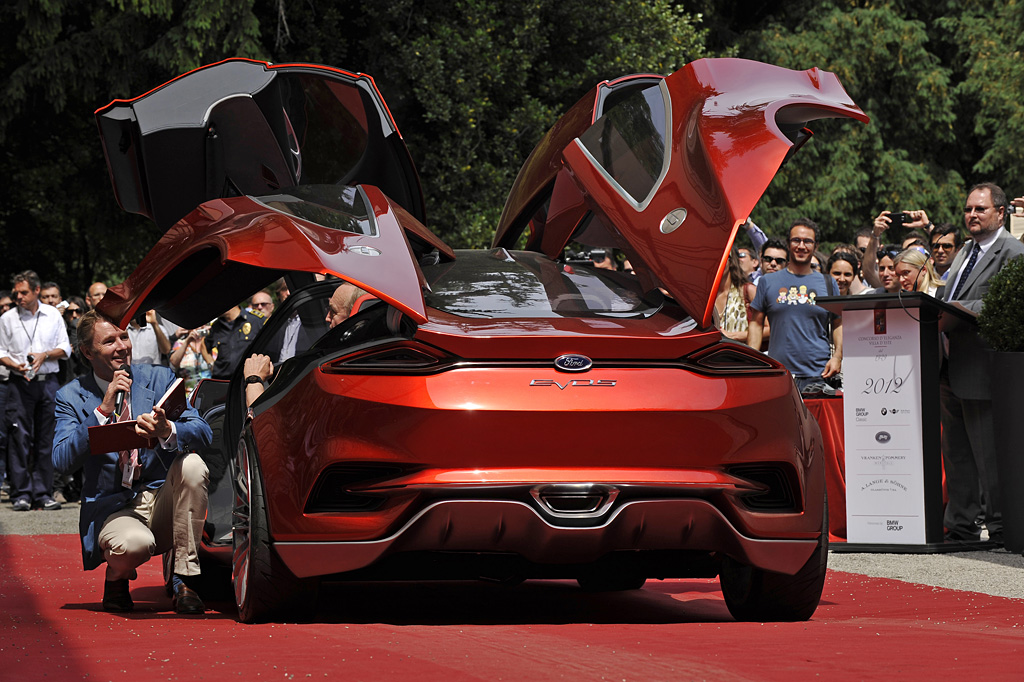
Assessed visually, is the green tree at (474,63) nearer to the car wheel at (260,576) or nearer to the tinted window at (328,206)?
the tinted window at (328,206)

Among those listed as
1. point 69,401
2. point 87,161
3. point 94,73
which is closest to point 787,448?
point 69,401

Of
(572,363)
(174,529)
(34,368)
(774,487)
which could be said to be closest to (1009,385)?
(774,487)

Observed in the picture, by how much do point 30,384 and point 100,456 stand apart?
7.81m

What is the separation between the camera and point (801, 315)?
980cm

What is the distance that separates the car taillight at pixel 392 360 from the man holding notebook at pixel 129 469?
126 cm

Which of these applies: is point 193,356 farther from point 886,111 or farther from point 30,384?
point 886,111

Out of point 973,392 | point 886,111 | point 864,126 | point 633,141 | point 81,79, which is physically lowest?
point 973,392

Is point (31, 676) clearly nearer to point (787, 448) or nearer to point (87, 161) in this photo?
point (787, 448)

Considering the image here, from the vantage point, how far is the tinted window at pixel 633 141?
539 cm

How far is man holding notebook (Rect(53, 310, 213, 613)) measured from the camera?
228 inches

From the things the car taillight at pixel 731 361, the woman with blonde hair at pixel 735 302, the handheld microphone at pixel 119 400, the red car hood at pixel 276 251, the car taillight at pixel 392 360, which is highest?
the red car hood at pixel 276 251

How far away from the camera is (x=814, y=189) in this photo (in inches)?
1094

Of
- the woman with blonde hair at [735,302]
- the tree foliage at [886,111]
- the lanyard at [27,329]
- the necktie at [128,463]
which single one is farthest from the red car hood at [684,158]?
the tree foliage at [886,111]

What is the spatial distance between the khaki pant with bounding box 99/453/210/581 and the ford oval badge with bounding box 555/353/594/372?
192 centimetres
